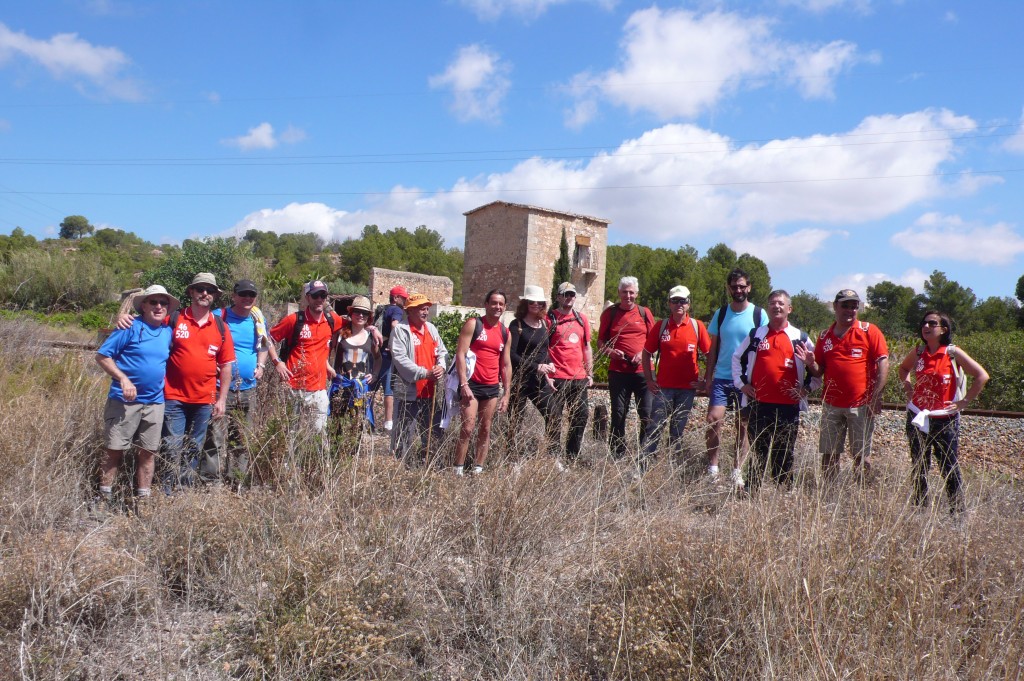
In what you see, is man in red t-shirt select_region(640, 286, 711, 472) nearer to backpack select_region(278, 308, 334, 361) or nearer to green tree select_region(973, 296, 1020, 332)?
backpack select_region(278, 308, 334, 361)

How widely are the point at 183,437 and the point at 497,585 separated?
2.53 m

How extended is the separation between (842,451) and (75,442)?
16.6 feet

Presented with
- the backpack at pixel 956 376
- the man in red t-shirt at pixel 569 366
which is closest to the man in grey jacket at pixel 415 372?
the man in red t-shirt at pixel 569 366

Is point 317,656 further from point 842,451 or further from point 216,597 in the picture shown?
point 842,451

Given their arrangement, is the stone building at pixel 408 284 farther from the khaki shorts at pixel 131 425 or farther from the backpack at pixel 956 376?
the backpack at pixel 956 376

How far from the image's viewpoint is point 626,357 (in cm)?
582

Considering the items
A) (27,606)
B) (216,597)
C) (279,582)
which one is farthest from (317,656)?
(27,606)

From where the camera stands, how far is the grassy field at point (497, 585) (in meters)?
2.53

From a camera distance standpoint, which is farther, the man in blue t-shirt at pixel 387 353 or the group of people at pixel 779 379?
the man in blue t-shirt at pixel 387 353

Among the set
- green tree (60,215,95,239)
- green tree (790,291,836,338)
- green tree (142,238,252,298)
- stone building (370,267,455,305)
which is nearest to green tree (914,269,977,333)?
green tree (790,291,836,338)

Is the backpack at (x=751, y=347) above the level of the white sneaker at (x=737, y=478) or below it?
above

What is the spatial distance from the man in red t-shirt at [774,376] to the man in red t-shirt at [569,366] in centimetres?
118

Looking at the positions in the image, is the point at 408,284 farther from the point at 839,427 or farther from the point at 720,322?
the point at 839,427

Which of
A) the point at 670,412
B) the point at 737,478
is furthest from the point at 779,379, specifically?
the point at 737,478
